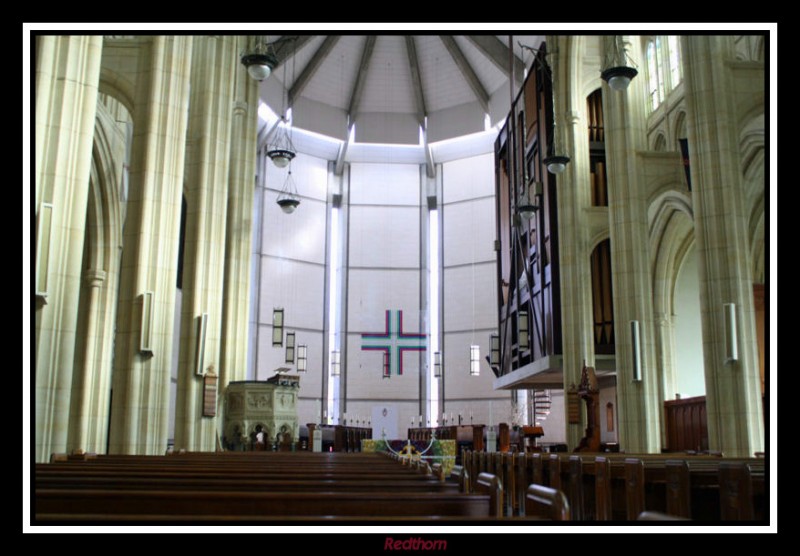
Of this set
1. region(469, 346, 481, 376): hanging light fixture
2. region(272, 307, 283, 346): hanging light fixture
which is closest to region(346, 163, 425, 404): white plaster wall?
region(469, 346, 481, 376): hanging light fixture

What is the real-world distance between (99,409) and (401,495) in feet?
28.8

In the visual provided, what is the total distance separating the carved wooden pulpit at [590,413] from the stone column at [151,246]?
821 centimetres

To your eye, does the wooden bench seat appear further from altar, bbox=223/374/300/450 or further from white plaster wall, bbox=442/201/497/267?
white plaster wall, bbox=442/201/497/267

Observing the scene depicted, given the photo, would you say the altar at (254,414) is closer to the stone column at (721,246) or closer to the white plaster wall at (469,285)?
the stone column at (721,246)

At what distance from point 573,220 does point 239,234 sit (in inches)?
356

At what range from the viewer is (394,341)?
31.7 meters

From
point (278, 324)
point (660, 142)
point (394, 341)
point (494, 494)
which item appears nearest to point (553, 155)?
point (660, 142)

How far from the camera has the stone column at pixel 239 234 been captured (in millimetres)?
19344

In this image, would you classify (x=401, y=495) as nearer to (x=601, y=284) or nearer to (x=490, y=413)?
(x=601, y=284)

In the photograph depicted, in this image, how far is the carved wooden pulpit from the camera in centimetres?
1477

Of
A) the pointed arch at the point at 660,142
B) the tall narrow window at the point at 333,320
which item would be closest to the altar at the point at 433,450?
the tall narrow window at the point at 333,320

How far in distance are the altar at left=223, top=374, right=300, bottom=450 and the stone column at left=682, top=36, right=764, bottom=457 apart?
9732 millimetres
